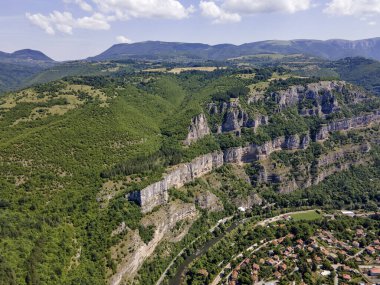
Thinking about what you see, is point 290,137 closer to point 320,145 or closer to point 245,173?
point 320,145

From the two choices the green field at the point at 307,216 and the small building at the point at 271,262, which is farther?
the green field at the point at 307,216

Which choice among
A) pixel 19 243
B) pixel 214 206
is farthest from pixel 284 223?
pixel 19 243

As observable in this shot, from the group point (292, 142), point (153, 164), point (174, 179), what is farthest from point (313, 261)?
point (292, 142)

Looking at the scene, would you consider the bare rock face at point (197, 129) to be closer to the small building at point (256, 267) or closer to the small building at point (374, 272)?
the small building at point (256, 267)

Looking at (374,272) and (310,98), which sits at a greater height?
(310,98)

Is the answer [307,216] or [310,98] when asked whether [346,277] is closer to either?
[307,216]

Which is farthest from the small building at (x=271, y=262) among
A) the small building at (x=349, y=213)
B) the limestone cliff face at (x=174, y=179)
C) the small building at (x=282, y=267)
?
the small building at (x=349, y=213)
